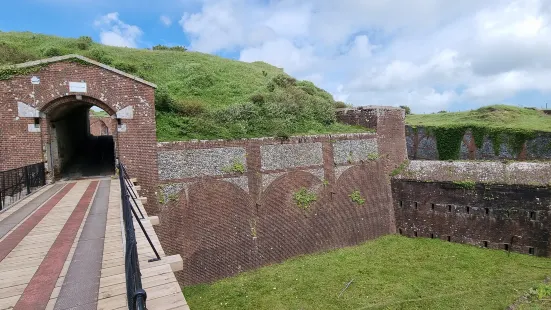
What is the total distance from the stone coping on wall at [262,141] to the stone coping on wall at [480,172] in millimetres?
3195

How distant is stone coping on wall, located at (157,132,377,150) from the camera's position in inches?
519

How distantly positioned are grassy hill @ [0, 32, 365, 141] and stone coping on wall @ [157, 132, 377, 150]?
1.20 ft

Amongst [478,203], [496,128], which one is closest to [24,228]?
[478,203]

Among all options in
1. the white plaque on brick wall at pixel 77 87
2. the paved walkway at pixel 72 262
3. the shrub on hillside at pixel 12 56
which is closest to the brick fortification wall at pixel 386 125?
the white plaque on brick wall at pixel 77 87

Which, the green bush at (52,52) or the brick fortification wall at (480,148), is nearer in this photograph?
the green bush at (52,52)

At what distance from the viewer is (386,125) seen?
1925 cm

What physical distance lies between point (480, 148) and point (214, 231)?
1882 centimetres

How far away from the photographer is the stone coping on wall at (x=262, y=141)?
43.2 ft

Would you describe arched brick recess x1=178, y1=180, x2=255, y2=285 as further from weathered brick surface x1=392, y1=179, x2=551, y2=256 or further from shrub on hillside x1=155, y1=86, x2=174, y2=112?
weathered brick surface x1=392, y1=179, x2=551, y2=256

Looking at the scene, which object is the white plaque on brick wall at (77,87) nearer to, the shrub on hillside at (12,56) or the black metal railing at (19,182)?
the black metal railing at (19,182)

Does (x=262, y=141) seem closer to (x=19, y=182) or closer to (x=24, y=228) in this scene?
(x=19, y=182)

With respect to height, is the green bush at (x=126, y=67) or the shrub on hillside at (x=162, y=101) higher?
the green bush at (x=126, y=67)

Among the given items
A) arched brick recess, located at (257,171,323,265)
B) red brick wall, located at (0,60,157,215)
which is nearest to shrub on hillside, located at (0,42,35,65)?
red brick wall, located at (0,60,157,215)

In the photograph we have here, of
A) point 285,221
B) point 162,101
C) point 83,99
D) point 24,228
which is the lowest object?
point 285,221
